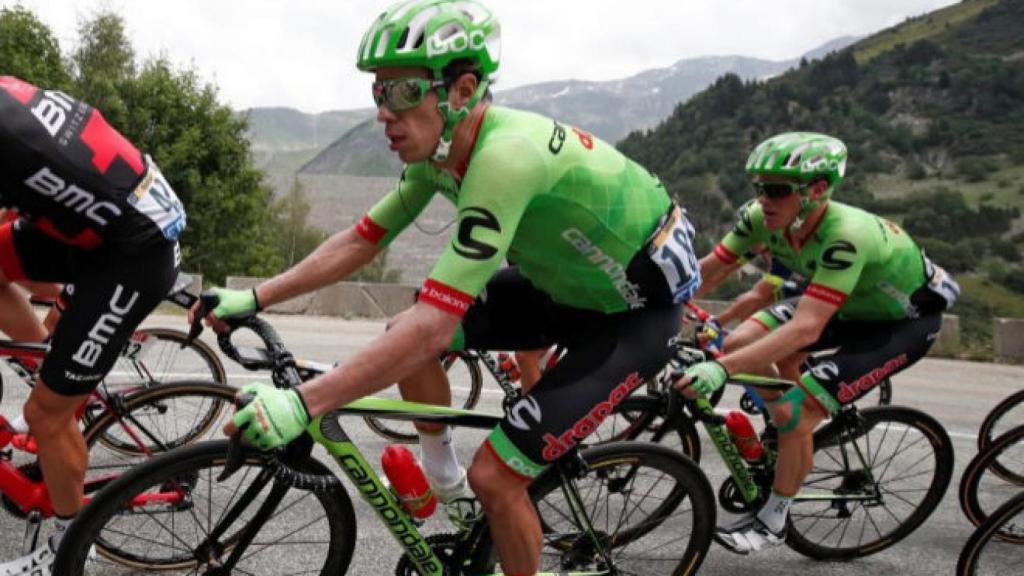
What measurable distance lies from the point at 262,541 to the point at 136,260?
120cm

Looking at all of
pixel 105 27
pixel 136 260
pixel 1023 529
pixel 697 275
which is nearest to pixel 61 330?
pixel 136 260

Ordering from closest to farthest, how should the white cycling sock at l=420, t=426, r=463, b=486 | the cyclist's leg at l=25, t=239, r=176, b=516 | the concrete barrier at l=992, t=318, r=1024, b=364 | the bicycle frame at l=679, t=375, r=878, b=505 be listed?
the cyclist's leg at l=25, t=239, r=176, b=516, the white cycling sock at l=420, t=426, r=463, b=486, the bicycle frame at l=679, t=375, r=878, b=505, the concrete barrier at l=992, t=318, r=1024, b=364

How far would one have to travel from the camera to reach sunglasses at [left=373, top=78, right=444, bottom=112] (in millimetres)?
2428

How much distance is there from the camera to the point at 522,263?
9.53 feet

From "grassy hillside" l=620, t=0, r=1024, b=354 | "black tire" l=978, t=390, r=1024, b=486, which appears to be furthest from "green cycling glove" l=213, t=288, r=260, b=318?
"grassy hillside" l=620, t=0, r=1024, b=354

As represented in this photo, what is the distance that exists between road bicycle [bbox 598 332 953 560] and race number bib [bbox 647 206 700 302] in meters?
0.82

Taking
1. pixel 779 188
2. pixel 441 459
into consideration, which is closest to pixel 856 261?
pixel 779 188

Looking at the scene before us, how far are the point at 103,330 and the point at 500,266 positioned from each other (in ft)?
5.19

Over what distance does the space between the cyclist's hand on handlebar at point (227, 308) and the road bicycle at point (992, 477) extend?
3.71m

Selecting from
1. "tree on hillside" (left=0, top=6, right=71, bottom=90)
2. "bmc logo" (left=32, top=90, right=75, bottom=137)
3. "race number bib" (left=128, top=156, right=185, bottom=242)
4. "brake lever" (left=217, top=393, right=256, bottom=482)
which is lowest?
"tree on hillside" (left=0, top=6, right=71, bottom=90)

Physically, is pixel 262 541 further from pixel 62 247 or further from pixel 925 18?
pixel 925 18

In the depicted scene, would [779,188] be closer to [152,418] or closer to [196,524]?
[196,524]

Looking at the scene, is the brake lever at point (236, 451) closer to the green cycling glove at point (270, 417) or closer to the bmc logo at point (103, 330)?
the green cycling glove at point (270, 417)

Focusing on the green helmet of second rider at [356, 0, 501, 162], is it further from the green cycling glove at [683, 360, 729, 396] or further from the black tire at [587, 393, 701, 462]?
the black tire at [587, 393, 701, 462]
